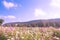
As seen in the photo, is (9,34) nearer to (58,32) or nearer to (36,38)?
A: (36,38)

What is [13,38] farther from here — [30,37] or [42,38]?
[42,38]

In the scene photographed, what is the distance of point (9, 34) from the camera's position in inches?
344

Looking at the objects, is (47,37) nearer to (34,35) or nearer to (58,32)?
(34,35)

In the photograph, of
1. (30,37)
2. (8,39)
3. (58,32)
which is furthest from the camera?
(58,32)

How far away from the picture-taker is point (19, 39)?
8062 mm

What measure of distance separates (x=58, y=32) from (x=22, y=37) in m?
3.74

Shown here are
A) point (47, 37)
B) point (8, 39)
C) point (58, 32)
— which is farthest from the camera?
point (58, 32)

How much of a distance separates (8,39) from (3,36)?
0.69 meters

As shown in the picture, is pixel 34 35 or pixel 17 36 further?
pixel 34 35

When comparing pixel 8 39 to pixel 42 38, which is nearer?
pixel 8 39

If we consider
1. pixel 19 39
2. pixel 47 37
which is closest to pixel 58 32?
pixel 47 37

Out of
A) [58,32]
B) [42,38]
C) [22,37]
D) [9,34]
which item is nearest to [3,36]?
[9,34]

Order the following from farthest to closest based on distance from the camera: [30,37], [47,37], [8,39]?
[47,37]
[30,37]
[8,39]

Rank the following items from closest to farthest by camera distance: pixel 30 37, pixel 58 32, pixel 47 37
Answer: pixel 30 37 → pixel 47 37 → pixel 58 32
